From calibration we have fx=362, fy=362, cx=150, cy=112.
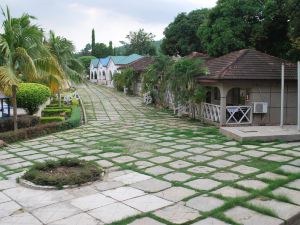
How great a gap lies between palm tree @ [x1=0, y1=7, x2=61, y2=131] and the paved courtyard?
2.51m

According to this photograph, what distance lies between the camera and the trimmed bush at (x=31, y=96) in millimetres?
18766

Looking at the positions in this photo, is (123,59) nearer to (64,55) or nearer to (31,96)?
(64,55)

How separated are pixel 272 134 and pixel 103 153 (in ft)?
19.5

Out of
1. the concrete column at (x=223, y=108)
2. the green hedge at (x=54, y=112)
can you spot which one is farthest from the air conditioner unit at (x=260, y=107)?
the green hedge at (x=54, y=112)

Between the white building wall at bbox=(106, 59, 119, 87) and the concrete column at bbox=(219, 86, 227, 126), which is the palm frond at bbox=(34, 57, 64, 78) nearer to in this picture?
the concrete column at bbox=(219, 86, 227, 126)

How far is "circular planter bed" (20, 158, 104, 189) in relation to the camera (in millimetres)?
7488

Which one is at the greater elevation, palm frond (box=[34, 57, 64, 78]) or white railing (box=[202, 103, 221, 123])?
palm frond (box=[34, 57, 64, 78])

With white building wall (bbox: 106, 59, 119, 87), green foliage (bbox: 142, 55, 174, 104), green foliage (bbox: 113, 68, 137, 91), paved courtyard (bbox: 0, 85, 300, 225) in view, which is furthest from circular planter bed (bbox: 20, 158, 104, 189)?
white building wall (bbox: 106, 59, 119, 87)

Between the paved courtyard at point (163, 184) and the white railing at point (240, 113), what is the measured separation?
8.94 feet

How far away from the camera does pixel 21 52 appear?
42.9ft

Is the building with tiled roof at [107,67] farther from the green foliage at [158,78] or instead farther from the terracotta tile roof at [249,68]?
the terracotta tile roof at [249,68]

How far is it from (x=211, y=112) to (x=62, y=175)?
10067mm

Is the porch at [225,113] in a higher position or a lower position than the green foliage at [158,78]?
lower

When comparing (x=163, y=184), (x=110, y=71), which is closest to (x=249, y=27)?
(x=163, y=184)
